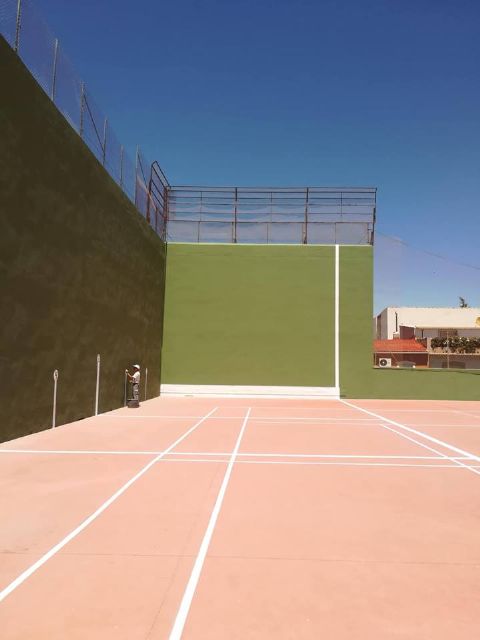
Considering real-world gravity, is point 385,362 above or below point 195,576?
above

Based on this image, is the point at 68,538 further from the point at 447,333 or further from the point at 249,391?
the point at 447,333

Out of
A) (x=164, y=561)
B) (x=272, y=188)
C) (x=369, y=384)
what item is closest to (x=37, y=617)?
(x=164, y=561)

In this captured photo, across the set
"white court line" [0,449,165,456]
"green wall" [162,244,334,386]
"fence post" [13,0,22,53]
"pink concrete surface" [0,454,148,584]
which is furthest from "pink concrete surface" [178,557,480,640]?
"green wall" [162,244,334,386]

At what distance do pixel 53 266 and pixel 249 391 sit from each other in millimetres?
14971

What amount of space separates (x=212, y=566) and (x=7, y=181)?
921 centimetres

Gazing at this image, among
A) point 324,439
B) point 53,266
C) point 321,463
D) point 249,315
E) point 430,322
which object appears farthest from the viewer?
point 430,322

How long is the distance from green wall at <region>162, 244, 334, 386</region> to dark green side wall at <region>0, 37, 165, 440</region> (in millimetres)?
7244

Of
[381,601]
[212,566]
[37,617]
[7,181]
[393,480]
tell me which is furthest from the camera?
[7,181]

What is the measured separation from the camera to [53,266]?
12625mm

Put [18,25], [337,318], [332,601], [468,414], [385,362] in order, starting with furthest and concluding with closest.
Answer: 1. [385,362]
2. [337,318]
3. [468,414]
4. [18,25]
5. [332,601]

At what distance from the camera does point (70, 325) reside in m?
13.6

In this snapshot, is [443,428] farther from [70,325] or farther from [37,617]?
[37,617]

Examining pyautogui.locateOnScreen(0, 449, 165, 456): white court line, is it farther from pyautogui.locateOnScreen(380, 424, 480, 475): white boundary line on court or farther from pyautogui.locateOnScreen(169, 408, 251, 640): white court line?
pyautogui.locateOnScreen(380, 424, 480, 475): white boundary line on court

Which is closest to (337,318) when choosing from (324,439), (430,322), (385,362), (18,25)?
(324,439)
